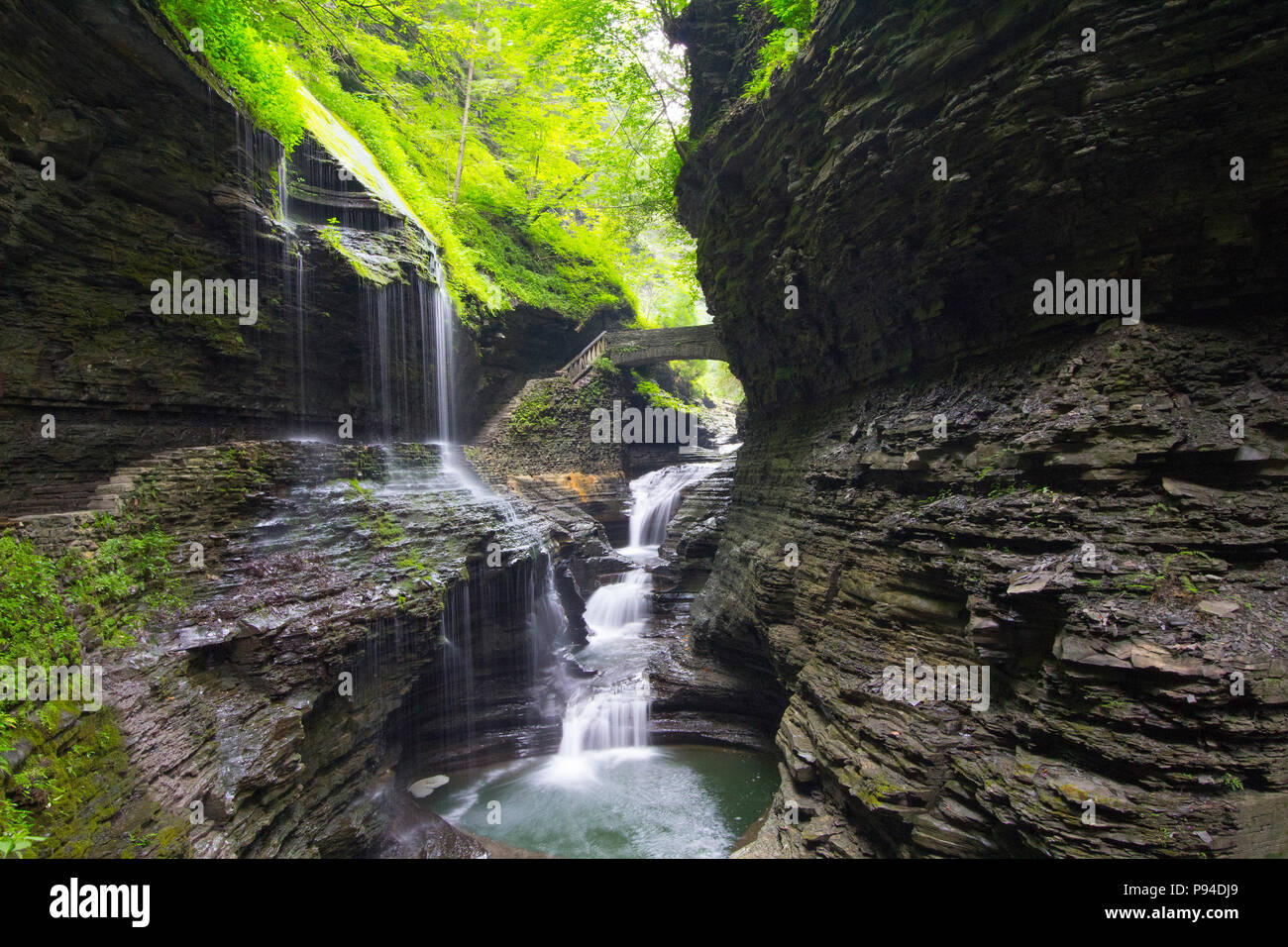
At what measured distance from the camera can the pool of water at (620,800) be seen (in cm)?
766

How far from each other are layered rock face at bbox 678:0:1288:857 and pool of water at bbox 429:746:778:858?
1735mm

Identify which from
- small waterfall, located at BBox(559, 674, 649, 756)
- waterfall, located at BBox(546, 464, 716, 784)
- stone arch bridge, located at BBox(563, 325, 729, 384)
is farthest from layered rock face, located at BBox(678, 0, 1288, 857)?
stone arch bridge, located at BBox(563, 325, 729, 384)

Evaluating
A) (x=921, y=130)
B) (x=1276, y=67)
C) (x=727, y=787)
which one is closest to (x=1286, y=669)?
(x=1276, y=67)

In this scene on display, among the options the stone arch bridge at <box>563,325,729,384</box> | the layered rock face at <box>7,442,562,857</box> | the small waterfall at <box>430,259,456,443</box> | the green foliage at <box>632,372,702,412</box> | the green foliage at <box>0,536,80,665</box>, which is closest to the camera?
the green foliage at <box>0,536,80,665</box>

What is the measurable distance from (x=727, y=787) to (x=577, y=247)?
22563 mm

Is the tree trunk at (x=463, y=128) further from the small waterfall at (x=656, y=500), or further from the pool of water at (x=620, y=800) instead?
the pool of water at (x=620, y=800)

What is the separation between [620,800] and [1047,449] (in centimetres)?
817

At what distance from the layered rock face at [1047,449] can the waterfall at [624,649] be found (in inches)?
154

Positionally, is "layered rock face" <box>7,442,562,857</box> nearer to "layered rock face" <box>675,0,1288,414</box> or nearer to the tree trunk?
"layered rock face" <box>675,0,1288,414</box>

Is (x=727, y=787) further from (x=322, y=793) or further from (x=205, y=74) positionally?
(x=205, y=74)

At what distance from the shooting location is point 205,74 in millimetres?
7992

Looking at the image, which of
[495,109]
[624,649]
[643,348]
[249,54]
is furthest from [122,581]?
[495,109]

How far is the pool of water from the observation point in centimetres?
766
